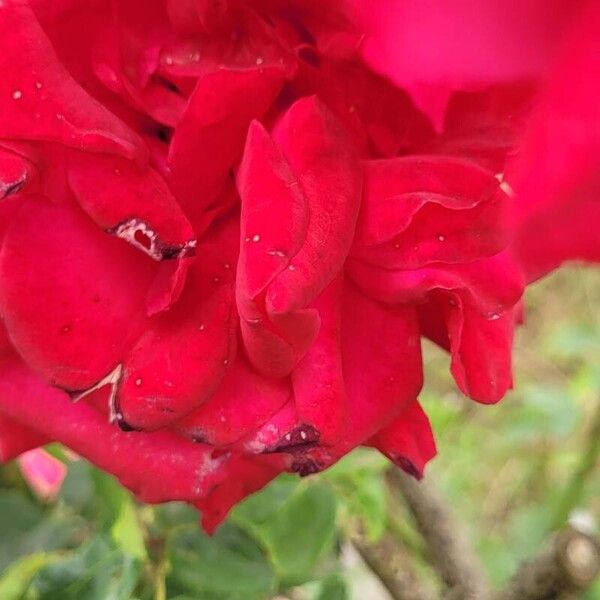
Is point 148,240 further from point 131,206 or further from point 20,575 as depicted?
point 20,575

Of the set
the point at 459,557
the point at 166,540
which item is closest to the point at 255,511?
the point at 166,540

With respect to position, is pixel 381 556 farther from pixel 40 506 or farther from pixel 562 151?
pixel 562 151

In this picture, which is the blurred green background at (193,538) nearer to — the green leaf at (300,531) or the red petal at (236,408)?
the green leaf at (300,531)

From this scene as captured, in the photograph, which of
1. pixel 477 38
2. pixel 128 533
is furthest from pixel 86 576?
pixel 477 38

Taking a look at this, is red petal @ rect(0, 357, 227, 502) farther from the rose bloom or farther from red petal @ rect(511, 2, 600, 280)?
red petal @ rect(511, 2, 600, 280)

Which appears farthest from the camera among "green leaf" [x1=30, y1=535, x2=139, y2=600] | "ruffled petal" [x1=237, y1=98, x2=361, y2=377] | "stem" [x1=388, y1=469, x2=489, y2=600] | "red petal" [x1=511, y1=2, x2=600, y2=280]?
"stem" [x1=388, y1=469, x2=489, y2=600]

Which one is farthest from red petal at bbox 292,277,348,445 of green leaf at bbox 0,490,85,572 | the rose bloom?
green leaf at bbox 0,490,85,572

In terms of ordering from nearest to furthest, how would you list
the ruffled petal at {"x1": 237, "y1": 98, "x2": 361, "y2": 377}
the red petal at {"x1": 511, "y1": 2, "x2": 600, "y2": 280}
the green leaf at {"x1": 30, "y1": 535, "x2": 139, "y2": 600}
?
the red petal at {"x1": 511, "y1": 2, "x2": 600, "y2": 280}
the ruffled petal at {"x1": 237, "y1": 98, "x2": 361, "y2": 377}
the green leaf at {"x1": 30, "y1": 535, "x2": 139, "y2": 600}
